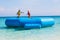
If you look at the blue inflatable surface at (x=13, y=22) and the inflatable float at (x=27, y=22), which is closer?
the inflatable float at (x=27, y=22)

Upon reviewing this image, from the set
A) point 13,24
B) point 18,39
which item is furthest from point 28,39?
point 13,24

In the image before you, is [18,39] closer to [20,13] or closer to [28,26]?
[28,26]

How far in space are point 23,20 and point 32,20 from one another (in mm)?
525

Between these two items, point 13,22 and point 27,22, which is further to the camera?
point 13,22

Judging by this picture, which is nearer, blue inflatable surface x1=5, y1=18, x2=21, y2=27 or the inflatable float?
the inflatable float

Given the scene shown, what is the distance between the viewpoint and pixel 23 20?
9148mm

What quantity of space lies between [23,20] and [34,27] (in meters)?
0.79

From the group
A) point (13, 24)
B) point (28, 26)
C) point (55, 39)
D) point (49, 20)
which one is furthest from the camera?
point (49, 20)

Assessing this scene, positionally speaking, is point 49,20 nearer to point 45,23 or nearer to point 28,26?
→ point 45,23

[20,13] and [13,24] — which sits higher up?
[20,13]

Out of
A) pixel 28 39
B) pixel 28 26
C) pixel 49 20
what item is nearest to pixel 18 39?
pixel 28 39

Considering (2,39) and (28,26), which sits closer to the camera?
(2,39)

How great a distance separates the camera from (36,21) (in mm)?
9086

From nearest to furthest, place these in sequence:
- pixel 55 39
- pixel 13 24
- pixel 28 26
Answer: pixel 55 39, pixel 28 26, pixel 13 24
